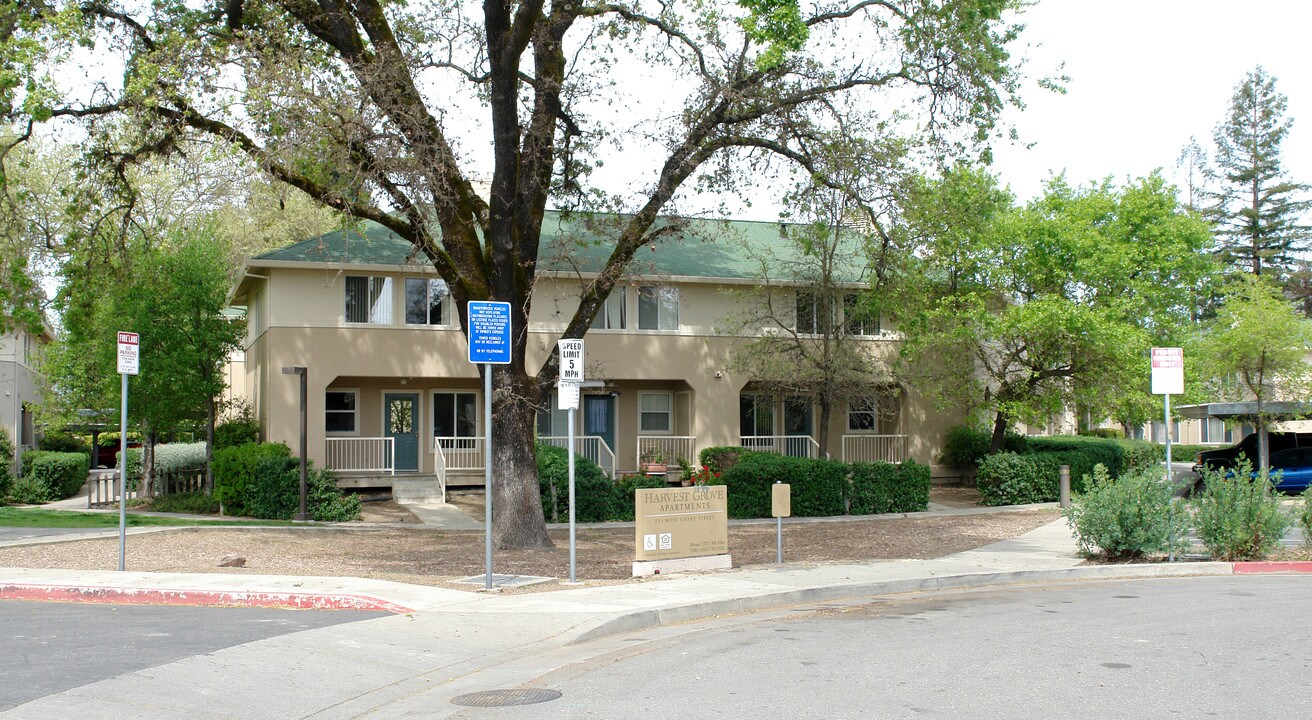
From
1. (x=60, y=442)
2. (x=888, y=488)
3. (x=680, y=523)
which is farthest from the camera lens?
(x=60, y=442)

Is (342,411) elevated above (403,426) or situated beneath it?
elevated above

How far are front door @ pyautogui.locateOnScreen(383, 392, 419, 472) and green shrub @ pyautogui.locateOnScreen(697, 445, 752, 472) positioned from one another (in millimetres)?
7373

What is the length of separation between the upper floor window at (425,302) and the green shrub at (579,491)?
4800 millimetres

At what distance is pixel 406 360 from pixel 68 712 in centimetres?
1941

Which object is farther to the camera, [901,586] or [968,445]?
[968,445]

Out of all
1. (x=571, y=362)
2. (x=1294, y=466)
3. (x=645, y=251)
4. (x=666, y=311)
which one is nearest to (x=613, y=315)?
(x=666, y=311)

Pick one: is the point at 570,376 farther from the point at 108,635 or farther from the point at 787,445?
the point at 787,445

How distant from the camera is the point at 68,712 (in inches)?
278

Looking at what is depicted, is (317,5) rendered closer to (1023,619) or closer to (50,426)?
(1023,619)

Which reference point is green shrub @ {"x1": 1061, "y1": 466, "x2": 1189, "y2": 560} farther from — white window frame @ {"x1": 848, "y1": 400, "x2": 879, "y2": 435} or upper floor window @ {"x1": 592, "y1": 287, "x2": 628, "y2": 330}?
upper floor window @ {"x1": 592, "y1": 287, "x2": 628, "y2": 330}

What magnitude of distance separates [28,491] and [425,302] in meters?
12.9

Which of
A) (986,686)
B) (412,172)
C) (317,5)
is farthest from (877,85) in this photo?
(986,686)

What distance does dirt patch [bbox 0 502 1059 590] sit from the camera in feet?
49.3

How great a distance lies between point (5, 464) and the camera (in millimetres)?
28672
